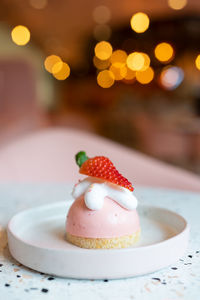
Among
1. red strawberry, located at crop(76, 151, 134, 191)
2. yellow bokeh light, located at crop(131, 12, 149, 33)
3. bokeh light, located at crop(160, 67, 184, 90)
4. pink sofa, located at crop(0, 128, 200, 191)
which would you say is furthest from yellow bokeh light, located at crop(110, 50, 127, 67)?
red strawberry, located at crop(76, 151, 134, 191)

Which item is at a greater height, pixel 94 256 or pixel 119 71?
pixel 119 71

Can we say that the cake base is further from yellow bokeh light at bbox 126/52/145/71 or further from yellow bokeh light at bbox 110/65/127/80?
yellow bokeh light at bbox 110/65/127/80

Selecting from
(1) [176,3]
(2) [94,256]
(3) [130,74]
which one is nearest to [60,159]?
(2) [94,256]

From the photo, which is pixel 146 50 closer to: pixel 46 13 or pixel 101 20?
pixel 101 20

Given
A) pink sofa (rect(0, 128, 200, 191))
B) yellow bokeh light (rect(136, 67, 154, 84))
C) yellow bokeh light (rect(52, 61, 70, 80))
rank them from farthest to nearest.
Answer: yellow bokeh light (rect(52, 61, 70, 80)), yellow bokeh light (rect(136, 67, 154, 84)), pink sofa (rect(0, 128, 200, 191))

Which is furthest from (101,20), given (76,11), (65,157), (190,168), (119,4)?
(65,157)

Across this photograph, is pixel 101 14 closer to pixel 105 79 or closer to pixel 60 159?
pixel 105 79
